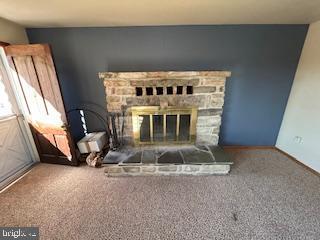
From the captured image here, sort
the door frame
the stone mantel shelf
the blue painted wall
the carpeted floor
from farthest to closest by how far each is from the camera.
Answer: the blue painted wall < the stone mantel shelf < the door frame < the carpeted floor

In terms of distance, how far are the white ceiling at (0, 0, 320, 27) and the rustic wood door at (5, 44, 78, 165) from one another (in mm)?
432

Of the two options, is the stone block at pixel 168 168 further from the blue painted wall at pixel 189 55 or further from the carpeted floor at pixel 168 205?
the blue painted wall at pixel 189 55

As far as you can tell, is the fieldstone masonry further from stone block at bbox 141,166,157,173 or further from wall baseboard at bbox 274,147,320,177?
wall baseboard at bbox 274,147,320,177

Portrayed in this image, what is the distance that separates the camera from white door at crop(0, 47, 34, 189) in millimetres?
2309

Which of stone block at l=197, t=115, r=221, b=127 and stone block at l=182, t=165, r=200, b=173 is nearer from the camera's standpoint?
stone block at l=182, t=165, r=200, b=173

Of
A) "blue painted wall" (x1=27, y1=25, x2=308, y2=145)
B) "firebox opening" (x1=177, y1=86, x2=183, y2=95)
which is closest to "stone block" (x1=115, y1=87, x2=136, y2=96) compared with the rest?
"blue painted wall" (x1=27, y1=25, x2=308, y2=145)

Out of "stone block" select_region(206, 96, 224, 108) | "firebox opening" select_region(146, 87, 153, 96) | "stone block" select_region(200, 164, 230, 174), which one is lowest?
"stone block" select_region(200, 164, 230, 174)

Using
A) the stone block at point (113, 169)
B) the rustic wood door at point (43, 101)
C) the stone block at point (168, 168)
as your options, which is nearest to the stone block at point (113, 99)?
the rustic wood door at point (43, 101)

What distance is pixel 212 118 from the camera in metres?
2.70

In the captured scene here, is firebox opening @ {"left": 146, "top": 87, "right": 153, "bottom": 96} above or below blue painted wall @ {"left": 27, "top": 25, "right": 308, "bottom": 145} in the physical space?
below

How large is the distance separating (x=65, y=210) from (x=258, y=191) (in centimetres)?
244

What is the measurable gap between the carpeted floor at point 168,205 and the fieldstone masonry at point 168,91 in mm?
1002

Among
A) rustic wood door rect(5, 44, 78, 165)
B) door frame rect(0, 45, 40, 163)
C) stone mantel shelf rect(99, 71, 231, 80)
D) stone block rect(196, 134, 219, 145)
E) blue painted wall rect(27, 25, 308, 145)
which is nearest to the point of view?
rustic wood door rect(5, 44, 78, 165)

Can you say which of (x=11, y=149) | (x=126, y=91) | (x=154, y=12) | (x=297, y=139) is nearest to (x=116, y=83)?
(x=126, y=91)
